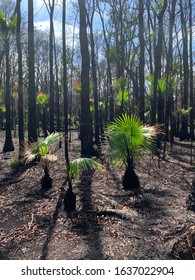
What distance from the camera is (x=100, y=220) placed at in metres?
5.51

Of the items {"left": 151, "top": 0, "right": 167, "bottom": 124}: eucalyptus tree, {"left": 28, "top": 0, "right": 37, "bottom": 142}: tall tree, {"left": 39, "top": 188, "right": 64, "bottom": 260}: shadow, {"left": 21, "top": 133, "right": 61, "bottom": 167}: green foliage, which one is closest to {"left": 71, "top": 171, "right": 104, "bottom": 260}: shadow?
{"left": 39, "top": 188, "right": 64, "bottom": 260}: shadow

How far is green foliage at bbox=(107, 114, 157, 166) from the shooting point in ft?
22.2

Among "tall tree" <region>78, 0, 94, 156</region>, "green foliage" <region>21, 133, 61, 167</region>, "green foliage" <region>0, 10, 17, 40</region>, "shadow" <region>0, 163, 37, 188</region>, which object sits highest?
"green foliage" <region>0, 10, 17, 40</region>

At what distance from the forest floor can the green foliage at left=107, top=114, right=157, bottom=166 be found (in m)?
0.94

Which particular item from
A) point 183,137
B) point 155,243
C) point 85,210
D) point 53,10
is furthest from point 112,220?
point 183,137

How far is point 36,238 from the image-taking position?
498cm

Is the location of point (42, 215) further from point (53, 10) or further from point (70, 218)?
point (53, 10)

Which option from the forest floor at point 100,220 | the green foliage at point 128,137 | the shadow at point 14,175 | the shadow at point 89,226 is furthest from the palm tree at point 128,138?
the shadow at point 14,175

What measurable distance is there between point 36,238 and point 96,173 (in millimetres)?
4279

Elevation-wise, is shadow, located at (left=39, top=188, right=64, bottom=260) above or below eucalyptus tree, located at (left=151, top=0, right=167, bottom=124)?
below

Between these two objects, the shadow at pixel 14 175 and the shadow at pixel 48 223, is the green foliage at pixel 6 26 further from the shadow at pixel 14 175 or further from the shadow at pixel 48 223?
the shadow at pixel 48 223

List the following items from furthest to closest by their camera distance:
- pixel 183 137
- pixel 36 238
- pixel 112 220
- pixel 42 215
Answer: pixel 183 137, pixel 42 215, pixel 112 220, pixel 36 238

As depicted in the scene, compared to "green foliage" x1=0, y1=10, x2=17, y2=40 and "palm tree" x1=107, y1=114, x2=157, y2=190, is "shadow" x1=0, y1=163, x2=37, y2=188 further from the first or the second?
"green foliage" x1=0, y1=10, x2=17, y2=40

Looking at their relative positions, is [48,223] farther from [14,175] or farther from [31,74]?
[31,74]
